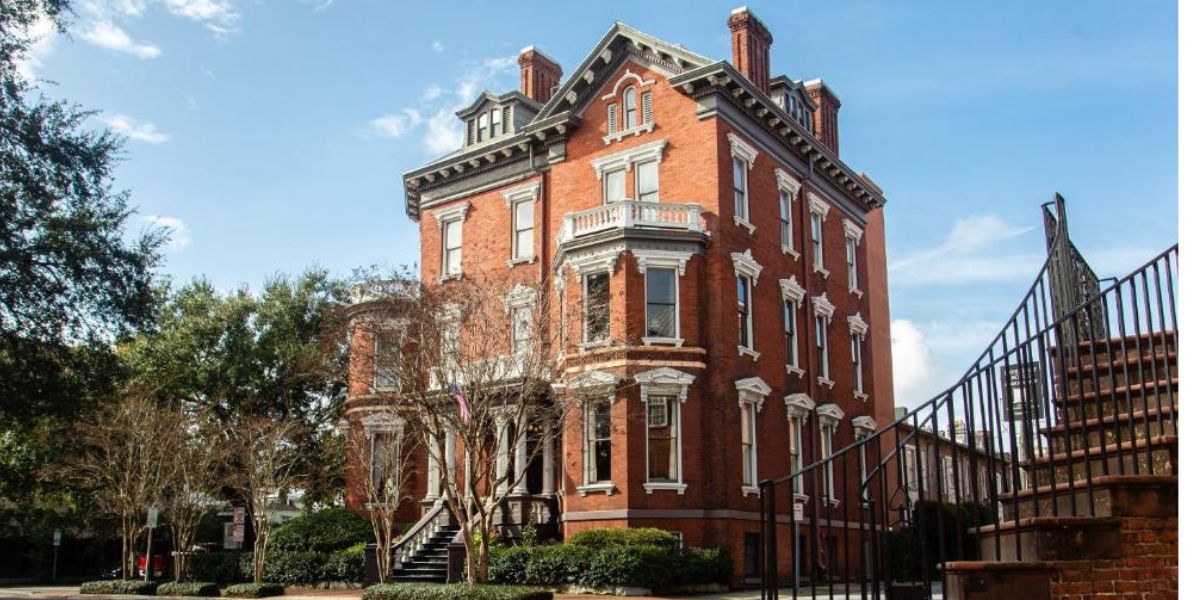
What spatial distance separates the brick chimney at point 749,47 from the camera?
31703 mm

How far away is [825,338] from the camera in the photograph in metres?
33.5

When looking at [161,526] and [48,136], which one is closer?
[48,136]

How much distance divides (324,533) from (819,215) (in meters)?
18.1

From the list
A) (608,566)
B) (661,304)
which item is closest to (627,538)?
(608,566)

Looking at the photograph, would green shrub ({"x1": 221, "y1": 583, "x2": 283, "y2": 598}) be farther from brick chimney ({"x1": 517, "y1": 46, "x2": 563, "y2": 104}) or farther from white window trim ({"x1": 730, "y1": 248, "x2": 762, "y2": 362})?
brick chimney ({"x1": 517, "y1": 46, "x2": 563, "y2": 104})

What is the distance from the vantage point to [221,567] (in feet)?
102

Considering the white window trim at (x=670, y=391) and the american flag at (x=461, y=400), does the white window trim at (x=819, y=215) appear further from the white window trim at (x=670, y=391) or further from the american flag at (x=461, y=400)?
the american flag at (x=461, y=400)

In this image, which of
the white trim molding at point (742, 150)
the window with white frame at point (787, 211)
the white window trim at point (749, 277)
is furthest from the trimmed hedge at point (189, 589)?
the window with white frame at point (787, 211)

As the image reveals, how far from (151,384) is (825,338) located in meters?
23.5

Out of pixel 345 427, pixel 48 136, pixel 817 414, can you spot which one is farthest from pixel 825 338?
pixel 48 136

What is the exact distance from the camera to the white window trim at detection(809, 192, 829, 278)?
33.5m

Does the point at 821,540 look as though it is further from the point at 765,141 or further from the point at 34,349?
the point at 34,349

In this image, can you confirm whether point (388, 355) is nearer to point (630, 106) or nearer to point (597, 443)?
point (597, 443)

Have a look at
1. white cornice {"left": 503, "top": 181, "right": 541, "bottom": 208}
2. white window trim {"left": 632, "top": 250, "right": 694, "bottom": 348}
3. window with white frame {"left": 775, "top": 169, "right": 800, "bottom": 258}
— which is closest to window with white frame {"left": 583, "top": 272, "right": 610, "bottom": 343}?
white window trim {"left": 632, "top": 250, "right": 694, "bottom": 348}
